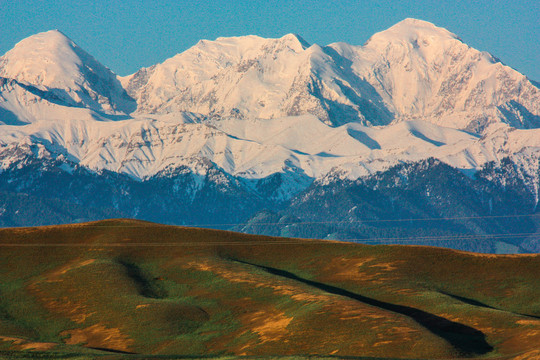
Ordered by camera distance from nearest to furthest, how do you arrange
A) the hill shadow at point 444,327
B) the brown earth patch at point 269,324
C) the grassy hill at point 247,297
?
the hill shadow at point 444,327 < the grassy hill at point 247,297 < the brown earth patch at point 269,324

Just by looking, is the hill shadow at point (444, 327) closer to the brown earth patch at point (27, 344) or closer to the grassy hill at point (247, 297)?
the grassy hill at point (247, 297)

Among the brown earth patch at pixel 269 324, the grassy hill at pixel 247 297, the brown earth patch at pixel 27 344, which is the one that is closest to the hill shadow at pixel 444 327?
the grassy hill at pixel 247 297

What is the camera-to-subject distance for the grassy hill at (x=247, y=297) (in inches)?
4247

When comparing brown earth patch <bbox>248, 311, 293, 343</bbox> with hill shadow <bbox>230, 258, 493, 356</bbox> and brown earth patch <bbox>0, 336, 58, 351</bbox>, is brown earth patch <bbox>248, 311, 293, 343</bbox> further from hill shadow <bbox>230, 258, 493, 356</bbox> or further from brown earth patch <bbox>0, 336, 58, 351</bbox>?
brown earth patch <bbox>0, 336, 58, 351</bbox>

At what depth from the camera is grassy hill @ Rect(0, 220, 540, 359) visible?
10788 cm

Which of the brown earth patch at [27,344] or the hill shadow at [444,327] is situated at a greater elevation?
the brown earth patch at [27,344]

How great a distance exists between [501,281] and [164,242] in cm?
6523

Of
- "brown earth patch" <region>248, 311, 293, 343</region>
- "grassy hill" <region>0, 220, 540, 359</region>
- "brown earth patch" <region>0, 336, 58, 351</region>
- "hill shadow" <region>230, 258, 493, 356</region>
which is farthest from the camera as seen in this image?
"brown earth patch" <region>248, 311, 293, 343</region>

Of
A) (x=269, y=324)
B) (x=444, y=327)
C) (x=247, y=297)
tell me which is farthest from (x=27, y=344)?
(x=444, y=327)

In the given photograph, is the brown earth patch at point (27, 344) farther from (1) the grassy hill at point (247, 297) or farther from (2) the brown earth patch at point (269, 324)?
(2) the brown earth patch at point (269, 324)

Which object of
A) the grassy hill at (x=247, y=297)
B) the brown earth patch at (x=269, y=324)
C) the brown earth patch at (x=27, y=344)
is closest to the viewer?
the brown earth patch at (x=27, y=344)

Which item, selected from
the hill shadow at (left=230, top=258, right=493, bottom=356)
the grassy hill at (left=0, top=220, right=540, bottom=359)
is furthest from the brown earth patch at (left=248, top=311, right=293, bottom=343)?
the hill shadow at (left=230, top=258, right=493, bottom=356)

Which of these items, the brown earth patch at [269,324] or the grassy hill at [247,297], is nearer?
the grassy hill at [247,297]

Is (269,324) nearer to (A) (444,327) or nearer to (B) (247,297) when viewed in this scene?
(B) (247,297)
